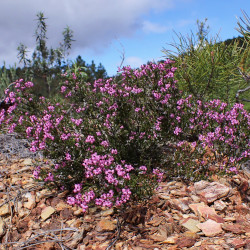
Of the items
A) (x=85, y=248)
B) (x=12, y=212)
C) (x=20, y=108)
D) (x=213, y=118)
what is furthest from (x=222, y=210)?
(x=20, y=108)

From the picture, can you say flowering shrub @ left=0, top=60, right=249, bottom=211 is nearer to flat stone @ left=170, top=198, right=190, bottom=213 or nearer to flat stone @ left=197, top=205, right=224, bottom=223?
flat stone @ left=170, top=198, right=190, bottom=213

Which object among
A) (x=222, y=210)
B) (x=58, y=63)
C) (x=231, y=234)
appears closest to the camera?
(x=231, y=234)

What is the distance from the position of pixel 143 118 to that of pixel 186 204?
1400 mm

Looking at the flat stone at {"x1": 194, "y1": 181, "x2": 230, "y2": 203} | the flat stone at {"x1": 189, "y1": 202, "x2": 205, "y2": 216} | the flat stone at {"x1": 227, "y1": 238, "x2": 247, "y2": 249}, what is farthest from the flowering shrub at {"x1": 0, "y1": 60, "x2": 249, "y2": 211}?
the flat stone at {"x1": 227, "y1": 238, "x2": 247, "y2": 249}

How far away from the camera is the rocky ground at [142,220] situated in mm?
2830

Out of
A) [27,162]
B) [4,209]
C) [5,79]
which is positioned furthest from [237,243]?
[5,79]

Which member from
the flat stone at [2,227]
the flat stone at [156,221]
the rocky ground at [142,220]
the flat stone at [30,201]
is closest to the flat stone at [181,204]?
the rocky ground at [142,220]

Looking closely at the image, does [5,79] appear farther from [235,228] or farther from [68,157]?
[235,228]

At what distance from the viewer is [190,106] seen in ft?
14.6

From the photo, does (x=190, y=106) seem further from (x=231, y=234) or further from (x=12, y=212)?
(x=12, y=212)

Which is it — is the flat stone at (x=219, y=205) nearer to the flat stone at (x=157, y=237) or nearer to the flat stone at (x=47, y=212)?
the flat stone at (x=157, y=237)

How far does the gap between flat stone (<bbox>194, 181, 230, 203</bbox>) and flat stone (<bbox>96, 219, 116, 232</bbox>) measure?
1.18 m

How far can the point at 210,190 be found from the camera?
138 inches

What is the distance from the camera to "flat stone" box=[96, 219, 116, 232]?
3.07 metres
